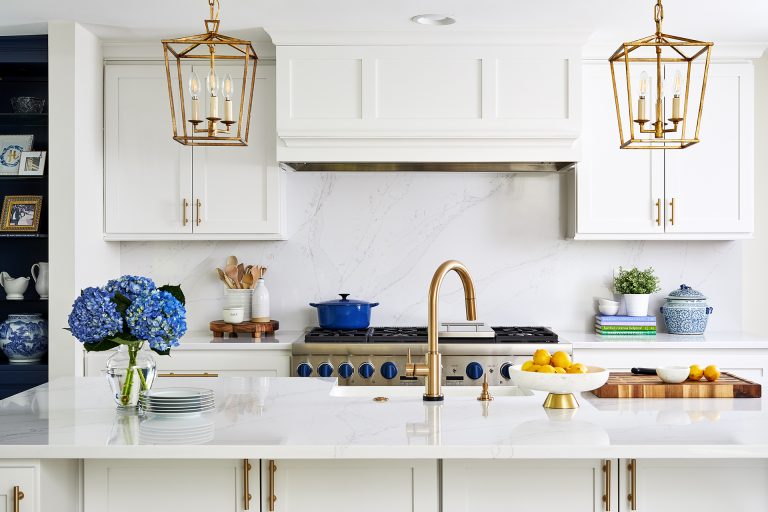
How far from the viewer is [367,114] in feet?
13.9

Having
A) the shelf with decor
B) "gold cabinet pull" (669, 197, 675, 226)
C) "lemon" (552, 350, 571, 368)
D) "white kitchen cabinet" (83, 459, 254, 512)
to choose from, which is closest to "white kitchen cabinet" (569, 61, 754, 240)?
"gold cabinet pull" (669, 197, 675, 226)

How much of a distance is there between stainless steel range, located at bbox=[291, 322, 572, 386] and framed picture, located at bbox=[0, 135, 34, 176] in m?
1.83

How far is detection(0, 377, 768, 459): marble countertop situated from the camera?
201 centimetres

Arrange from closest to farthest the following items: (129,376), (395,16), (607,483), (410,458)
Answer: (410,458), (607,483), (129,376), (395,16)

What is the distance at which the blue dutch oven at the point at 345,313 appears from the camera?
14.6 feet

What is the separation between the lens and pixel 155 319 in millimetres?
2320

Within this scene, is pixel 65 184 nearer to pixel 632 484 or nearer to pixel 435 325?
pixel 435 325

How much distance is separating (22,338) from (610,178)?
3239 mm

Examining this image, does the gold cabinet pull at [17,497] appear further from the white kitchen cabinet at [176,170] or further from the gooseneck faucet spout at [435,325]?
the white kitchen cabinet at [176,170]

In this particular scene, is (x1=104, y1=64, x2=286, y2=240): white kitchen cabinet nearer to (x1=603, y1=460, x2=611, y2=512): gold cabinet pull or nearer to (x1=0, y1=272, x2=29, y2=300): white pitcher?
(x1=0, y1=272, x2=29, y2=300): white pitcher

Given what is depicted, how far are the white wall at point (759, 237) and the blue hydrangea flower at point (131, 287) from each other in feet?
12.2

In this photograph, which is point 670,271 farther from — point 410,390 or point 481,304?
point 410,390

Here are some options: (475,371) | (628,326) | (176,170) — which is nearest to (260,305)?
(176,170)

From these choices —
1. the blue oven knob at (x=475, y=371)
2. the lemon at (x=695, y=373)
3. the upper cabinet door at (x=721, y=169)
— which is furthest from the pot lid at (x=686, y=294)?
the lemon at (x=695, y=373)
